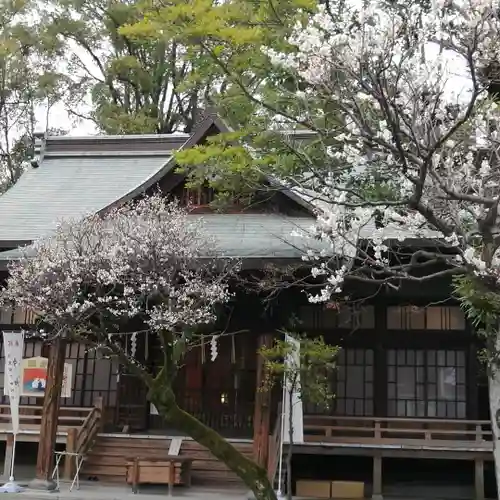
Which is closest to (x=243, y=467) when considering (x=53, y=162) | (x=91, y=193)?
(x=91, y=193)

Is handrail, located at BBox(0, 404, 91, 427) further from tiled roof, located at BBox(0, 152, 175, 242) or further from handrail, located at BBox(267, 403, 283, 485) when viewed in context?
handrail, located at BBox(267, 403, 283, 485)

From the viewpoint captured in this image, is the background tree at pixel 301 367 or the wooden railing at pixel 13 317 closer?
the background tree at pixel 301 367

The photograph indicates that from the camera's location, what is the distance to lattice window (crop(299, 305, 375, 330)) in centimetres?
1420

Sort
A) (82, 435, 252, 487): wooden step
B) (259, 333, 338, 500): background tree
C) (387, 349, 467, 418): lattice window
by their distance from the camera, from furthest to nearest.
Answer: (387, 349, 467, 418): lattice window < (82, 435, 252, 487): wooden step < (259, 333, 338, 500): background tree

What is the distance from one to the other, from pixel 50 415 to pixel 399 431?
6.27 m

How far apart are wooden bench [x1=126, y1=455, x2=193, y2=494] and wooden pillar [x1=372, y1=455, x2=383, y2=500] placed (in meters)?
3.30

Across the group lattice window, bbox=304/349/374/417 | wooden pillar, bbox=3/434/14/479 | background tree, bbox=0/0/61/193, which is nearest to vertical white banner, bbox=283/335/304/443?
lattice window, bbox=304/349/374/417

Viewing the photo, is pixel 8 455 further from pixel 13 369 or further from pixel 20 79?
pixel 20 79

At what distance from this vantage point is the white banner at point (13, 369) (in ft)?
41.2

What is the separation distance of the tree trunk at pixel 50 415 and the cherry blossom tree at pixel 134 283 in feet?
5.97

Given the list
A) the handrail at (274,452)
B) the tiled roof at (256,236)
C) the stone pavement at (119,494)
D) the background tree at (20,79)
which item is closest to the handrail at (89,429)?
the stone pavement at (119,494)

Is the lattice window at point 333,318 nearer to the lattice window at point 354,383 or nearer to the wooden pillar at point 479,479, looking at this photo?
the lattice window at point 354,383

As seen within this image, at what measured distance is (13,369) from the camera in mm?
12656

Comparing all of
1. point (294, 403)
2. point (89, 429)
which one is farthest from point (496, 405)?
point (89, 429)
